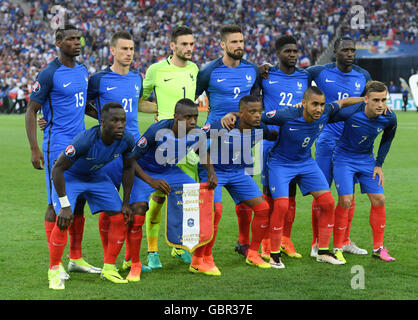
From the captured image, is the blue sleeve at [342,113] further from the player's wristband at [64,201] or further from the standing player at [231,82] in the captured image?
the player's wristband at [64,201]

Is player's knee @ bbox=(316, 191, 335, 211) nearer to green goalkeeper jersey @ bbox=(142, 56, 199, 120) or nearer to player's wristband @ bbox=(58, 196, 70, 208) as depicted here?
green goalkeeper jersey @ bbox=(142, 56, 199, 120)

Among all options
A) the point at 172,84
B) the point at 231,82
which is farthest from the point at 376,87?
the point at 172,84

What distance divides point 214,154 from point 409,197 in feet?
17.6

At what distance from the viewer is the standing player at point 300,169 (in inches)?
271

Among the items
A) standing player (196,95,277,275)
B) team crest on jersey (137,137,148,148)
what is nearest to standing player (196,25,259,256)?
standing player (196,95,277,275)

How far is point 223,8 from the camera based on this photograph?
4356 cm

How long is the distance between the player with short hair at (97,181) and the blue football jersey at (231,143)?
1036 mm

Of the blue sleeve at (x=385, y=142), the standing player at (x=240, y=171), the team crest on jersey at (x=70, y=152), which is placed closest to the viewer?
the team crest on jersey at (x=70, y=152)

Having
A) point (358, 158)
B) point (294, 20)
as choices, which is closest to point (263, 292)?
point (358, 158)

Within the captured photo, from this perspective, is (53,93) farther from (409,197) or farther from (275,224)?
(409,197)

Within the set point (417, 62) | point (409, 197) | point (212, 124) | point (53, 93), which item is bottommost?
point (417, 62)

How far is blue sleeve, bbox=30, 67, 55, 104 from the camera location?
253 inches

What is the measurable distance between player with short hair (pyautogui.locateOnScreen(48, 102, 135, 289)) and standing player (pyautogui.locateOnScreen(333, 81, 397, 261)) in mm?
2564

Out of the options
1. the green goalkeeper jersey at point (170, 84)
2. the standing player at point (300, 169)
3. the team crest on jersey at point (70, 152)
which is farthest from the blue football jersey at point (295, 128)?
the team crest on jersey at point (70, 152)
